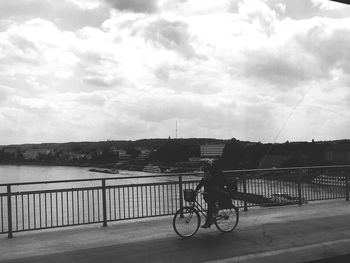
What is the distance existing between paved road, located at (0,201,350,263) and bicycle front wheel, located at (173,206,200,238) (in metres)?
0.19

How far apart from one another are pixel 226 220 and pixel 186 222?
3.11 feet

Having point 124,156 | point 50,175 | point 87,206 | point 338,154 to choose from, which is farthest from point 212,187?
point 124,156

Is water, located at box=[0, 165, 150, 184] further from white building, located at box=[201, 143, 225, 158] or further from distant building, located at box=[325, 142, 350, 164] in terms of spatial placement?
white building, located at box=[201, 143, 225, 158]

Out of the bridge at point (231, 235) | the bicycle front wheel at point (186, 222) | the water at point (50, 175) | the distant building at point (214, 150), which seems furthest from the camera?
the water at point (50, 175)

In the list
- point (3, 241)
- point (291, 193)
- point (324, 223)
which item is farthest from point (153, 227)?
point (291, 193)

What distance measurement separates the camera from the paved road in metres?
6.82

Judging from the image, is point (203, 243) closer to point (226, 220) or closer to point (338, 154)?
point (226, 220)

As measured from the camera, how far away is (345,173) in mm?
14539

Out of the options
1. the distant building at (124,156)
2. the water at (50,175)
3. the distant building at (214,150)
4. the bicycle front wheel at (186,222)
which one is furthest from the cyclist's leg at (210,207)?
the distant building at (124,156)

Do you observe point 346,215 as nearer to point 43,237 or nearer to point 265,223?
point 265,223

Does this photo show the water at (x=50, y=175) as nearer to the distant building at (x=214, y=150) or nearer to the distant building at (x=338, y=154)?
the distant building at (x=338, y=154)

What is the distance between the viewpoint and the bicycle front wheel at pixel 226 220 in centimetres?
912

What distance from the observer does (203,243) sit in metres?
8.09

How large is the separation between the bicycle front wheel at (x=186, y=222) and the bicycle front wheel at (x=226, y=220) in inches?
19.9
